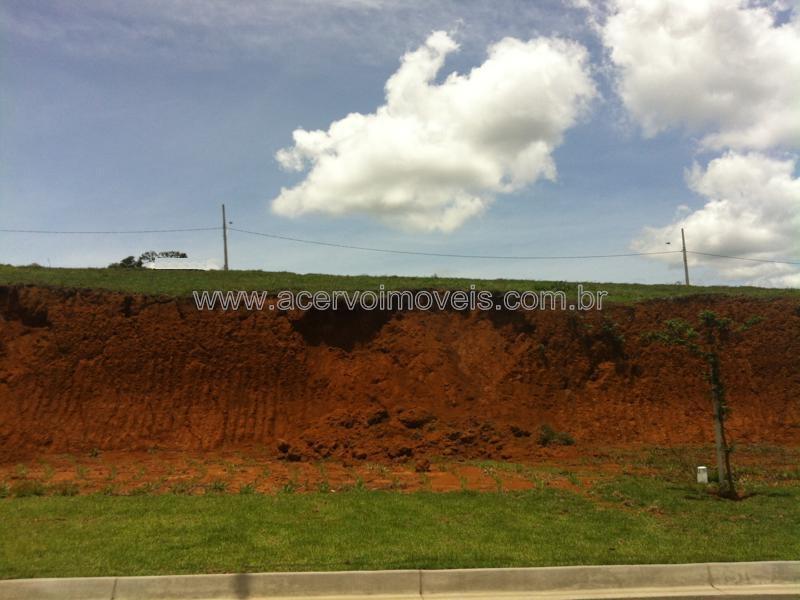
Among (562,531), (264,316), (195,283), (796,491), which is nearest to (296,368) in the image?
(264,316)

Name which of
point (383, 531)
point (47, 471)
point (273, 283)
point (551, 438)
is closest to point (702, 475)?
point (551, 438)

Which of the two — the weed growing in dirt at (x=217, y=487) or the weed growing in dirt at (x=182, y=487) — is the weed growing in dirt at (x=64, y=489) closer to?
the weed growing in dirt at (x=182, y=487)

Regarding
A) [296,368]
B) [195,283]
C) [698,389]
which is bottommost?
[698,389]

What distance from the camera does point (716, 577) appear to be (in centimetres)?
594

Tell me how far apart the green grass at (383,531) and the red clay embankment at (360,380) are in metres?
4.79

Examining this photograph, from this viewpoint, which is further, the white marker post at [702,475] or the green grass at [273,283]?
the green grass at [273,283]

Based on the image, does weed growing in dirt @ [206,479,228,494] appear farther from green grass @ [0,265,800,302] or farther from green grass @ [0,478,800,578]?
green grass @ [0,265,800,302]

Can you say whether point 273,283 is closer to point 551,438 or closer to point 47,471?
point 47,471

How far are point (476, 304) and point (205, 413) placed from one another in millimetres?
8716

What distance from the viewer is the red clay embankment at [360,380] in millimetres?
14508

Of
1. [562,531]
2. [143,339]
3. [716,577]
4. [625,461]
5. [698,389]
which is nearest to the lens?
[716,577]

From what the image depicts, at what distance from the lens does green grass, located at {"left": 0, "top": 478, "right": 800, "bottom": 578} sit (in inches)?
239

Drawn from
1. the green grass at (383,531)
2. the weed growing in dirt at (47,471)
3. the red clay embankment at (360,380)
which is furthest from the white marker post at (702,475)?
the weed growing in dirt at (47,471)

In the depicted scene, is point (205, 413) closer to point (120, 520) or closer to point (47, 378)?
point (47, 378)
